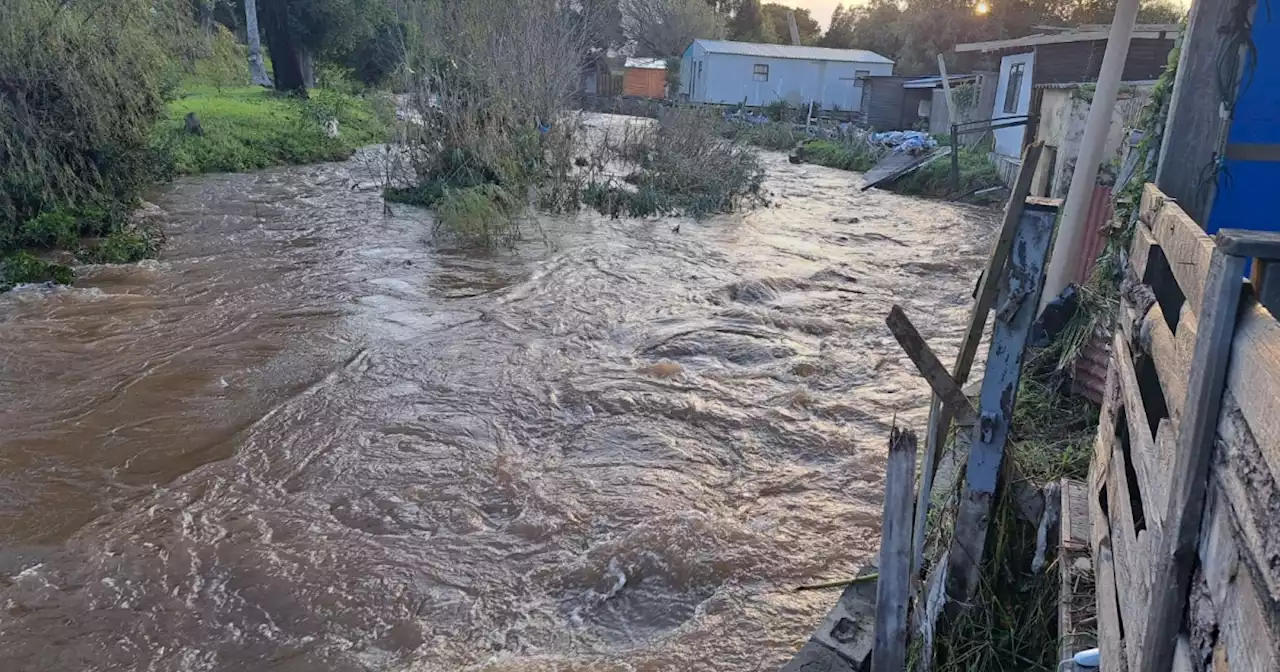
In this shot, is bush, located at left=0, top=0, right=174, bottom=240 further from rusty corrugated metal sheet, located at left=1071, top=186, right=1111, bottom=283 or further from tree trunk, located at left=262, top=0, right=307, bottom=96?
tree trunk, located at left=262, top=0, right=307, bottom=96

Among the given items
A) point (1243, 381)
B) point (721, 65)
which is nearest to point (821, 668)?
point (1243, 381)

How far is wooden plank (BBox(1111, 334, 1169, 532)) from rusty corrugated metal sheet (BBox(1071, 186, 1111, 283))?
3.08 m

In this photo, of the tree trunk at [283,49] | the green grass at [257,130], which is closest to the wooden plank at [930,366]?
the green grass at [257,130]

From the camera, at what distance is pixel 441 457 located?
21.5 feet

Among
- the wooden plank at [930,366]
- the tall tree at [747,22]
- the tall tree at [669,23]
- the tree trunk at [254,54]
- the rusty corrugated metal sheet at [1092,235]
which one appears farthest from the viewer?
the tall tree at [747,22]

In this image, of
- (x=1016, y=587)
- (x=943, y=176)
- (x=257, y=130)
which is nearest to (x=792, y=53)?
(x=943, y=176)

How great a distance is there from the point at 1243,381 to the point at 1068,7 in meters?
43.4

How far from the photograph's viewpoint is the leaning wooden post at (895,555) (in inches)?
106

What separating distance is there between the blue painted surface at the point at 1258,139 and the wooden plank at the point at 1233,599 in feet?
9.61

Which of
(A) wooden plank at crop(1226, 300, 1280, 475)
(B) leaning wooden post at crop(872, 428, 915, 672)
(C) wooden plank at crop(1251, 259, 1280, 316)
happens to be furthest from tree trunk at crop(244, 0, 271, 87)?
(A) wooden plank at crop(1226, 300, 1280, 475)

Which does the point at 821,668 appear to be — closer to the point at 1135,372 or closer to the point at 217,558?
the point at 1135,372

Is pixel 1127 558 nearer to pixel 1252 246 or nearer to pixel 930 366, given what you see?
pixel 930 366

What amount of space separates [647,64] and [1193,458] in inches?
1985

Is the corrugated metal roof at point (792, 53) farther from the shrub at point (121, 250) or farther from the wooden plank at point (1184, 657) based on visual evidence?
the wooden plank at point (1184, 657)
